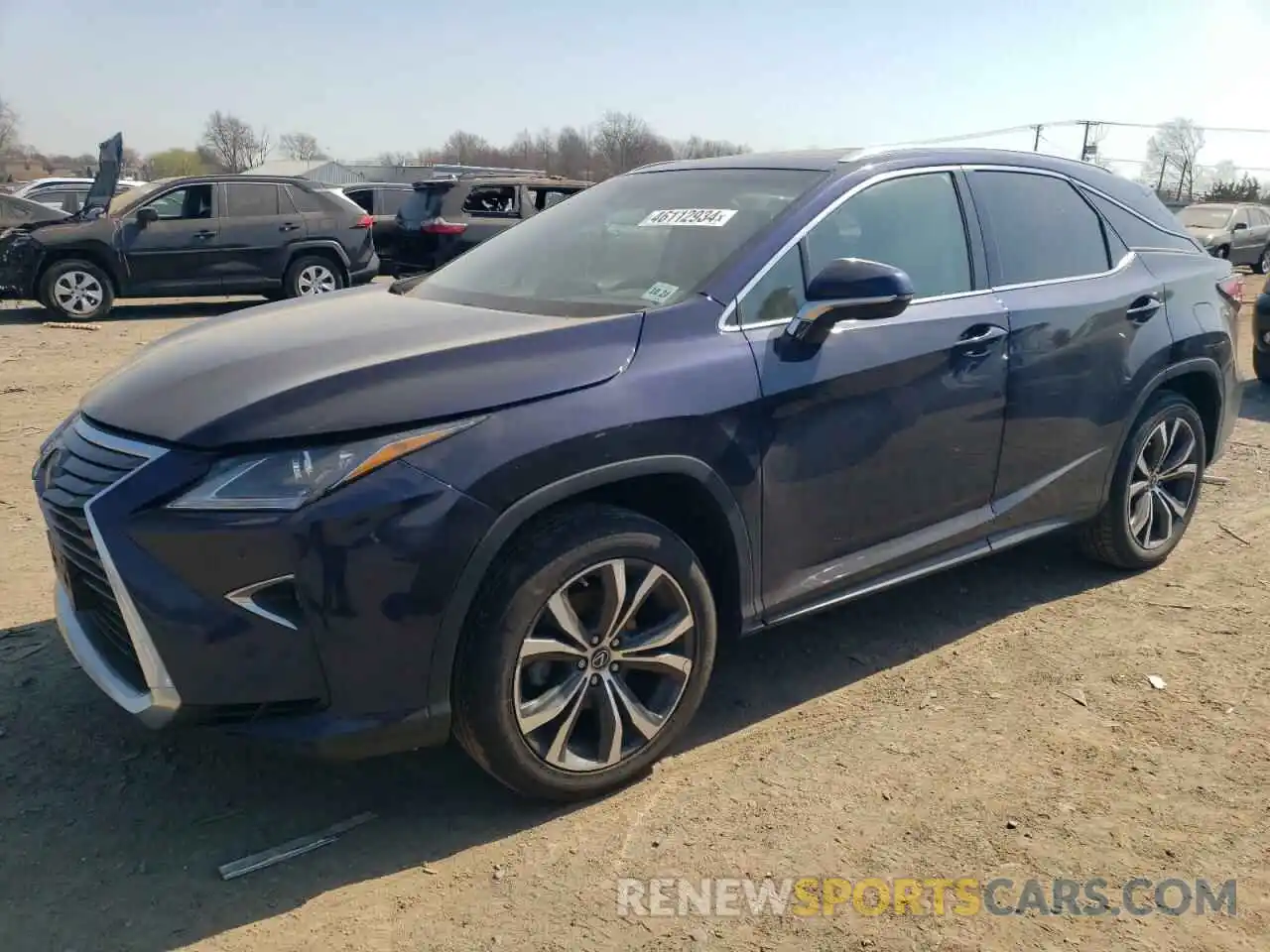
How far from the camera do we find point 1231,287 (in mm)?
4781

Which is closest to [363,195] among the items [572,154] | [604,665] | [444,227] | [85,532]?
[444,227]

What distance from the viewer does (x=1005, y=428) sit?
3.67 m

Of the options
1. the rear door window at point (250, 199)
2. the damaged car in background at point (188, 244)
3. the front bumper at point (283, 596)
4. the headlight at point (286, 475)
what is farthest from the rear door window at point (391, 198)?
the headlight at point (286, 475)

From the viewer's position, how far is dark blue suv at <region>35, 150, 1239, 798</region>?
239cm

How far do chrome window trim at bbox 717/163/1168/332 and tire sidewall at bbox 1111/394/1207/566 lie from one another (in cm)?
65

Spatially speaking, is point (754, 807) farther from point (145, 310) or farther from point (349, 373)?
point (145, 310)

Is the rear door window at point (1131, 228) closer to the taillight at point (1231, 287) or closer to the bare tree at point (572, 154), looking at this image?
the taillight at point (1231, 287)

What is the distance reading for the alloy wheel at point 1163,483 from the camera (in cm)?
441

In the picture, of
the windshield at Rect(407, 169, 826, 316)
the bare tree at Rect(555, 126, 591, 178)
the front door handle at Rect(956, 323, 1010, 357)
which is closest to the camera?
the windshield at Rect(407, 169, 826, 316)

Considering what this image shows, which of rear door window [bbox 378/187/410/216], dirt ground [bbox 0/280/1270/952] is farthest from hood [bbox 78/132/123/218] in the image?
dirt ground [bbox 0/280/1270/952]

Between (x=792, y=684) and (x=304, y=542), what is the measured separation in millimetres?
1922

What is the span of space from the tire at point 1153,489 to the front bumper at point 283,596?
3035 millimetres

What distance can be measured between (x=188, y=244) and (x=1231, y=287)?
36.1 ft

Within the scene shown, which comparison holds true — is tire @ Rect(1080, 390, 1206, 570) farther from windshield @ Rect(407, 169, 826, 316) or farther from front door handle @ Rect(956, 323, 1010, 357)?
windshield @ Rect(407, 169, 826, 316)
